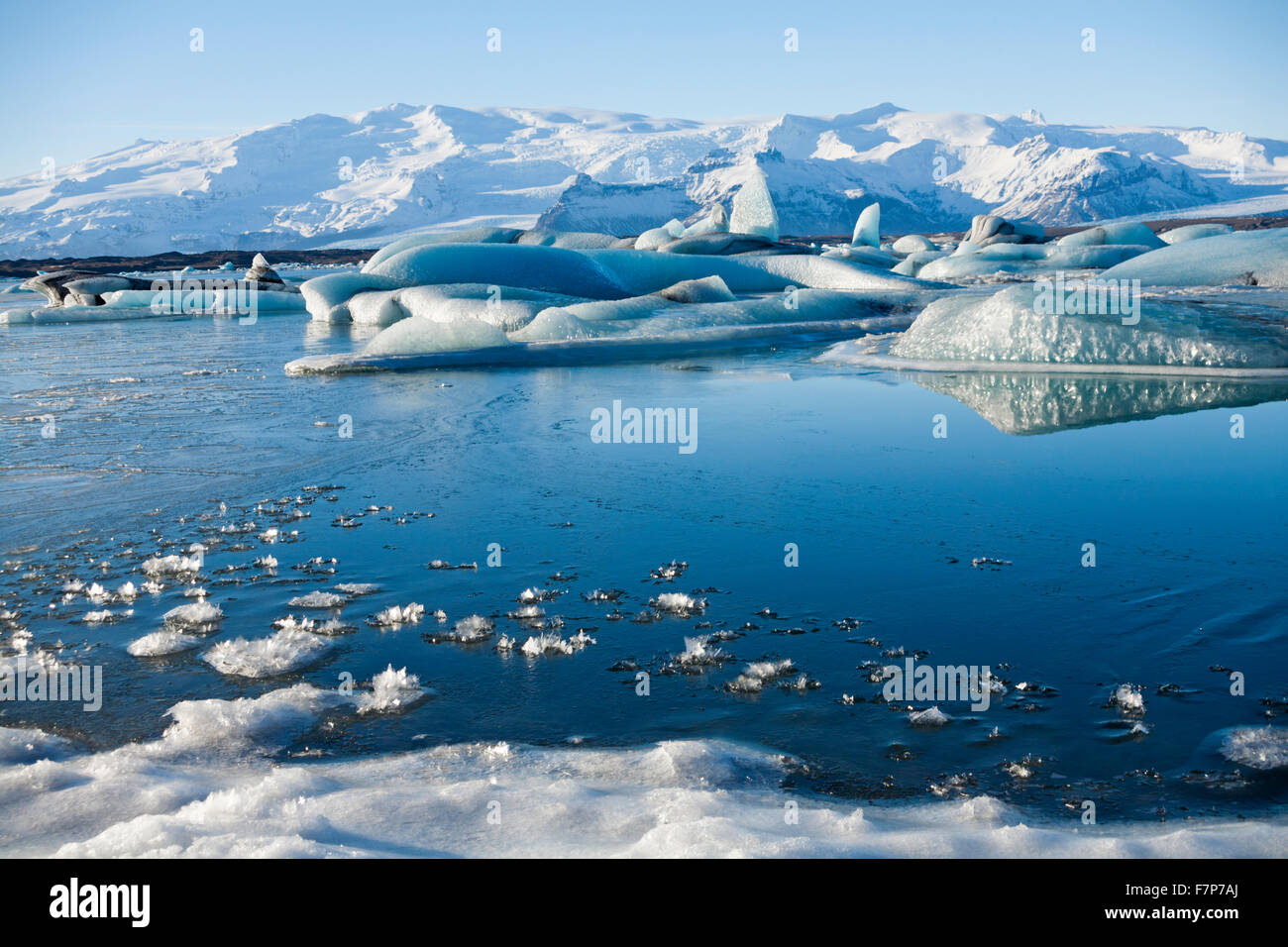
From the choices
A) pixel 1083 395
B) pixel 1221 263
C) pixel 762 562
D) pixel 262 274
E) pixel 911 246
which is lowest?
pixel 762 562

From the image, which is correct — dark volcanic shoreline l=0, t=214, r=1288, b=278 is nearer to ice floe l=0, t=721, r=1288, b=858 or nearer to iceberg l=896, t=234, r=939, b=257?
iceberg l=896, t=234, r=939, b=257

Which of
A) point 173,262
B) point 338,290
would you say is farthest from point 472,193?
point 338,290

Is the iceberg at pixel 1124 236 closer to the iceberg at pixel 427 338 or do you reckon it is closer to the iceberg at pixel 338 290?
the iceberg at pixel 338 290

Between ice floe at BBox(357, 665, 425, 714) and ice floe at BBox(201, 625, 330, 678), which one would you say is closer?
ice floe at BBox(357, 665, 425, 714)

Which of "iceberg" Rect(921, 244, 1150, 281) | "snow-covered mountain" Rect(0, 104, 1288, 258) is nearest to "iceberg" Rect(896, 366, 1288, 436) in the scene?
"iceberg" Rect(921, 244, 1150, 281)

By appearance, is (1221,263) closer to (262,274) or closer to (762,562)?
(762,562)

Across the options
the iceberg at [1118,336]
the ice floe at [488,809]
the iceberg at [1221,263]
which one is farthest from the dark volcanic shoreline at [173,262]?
the ice floe at [488,809]

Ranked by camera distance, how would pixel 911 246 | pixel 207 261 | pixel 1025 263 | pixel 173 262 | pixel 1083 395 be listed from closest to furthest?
pixel 1083 395 < pixel 1025 263 < pixel 911 246 < pixel 207 261 < pixel 173 262
